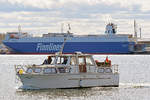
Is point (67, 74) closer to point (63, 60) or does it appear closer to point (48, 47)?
point (63, 60)

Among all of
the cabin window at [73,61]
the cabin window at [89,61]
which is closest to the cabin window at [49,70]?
the cabin window at [73,61]

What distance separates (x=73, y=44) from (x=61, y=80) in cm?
11427

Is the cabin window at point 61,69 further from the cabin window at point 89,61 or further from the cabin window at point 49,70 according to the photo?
the cabin window at point 89,61

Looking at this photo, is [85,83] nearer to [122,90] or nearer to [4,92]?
[122,90]

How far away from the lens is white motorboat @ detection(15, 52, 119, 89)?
118 ft

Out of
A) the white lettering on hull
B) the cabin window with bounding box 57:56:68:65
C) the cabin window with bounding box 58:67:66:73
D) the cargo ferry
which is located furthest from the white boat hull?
the white lettering on hull

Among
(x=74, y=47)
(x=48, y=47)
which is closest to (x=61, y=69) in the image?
(x=74, y=47)

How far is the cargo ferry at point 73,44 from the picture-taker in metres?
147

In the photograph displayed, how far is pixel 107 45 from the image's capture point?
147 m

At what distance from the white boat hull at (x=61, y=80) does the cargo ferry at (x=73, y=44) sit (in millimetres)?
108493

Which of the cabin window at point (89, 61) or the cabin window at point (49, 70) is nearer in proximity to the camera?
the cabin window at point (49, 70)

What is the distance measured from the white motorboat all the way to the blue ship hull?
108 metres

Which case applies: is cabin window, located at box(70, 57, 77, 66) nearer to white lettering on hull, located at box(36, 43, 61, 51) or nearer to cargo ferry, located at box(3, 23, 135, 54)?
cargo ferry, located at box(3, 23, 135, 54)

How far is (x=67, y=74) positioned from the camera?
36.1m
